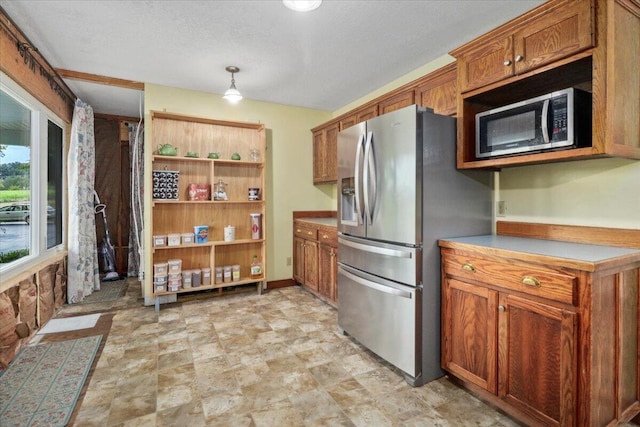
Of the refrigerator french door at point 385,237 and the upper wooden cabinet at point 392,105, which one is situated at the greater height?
the upper wooden cabinet at point 392,105

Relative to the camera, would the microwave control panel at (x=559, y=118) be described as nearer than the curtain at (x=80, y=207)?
Yes

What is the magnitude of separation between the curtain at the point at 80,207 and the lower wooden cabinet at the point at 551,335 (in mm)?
4197

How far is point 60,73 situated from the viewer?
3305 mm

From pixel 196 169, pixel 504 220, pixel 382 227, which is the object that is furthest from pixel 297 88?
pixel 504 220

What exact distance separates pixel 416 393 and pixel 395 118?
1.83 meters

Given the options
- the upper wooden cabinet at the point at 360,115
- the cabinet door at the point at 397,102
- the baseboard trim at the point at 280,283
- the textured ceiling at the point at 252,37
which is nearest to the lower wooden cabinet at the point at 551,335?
the cabinet door at the point at 397,102

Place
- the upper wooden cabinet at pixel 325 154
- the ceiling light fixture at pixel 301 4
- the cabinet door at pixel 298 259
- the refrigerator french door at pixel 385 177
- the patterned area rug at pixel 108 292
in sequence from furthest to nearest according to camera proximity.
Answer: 1. the cabinet door at pixel 298 259
2. the upper wooden cabinet at pixel 325 154
3. the patterned area rug at pixel 108 292
4. the refrigerator french door at pixel 385 177
5. the ceiling light fixture at pixel 301 4

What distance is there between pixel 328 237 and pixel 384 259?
1329mm

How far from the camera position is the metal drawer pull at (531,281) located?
A: 1603 millimetres

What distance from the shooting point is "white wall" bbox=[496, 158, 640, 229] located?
6.00 feet

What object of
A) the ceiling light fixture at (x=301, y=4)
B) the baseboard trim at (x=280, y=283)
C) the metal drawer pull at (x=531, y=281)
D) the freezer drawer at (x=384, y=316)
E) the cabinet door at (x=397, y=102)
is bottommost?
the baseboard trim at (x=280, y=283)

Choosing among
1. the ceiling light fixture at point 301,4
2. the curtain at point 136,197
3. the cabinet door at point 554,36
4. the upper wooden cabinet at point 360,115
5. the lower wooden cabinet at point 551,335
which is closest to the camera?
the lower wooden cabinet at point 551,335

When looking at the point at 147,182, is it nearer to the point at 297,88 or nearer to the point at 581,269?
the point at 297,88

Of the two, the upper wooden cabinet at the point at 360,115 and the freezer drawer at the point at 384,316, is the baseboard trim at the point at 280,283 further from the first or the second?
the upper wooden cabinet at the point at 360,115
